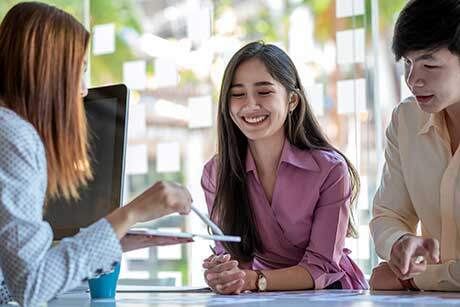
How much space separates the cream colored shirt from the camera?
1.81m

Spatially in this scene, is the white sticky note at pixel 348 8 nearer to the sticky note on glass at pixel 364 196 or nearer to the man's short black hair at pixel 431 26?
the sticky note on glass at pixel 364 196

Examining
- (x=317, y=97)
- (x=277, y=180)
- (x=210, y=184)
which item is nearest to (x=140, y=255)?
(x=317, y=97)

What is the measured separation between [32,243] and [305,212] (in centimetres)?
108

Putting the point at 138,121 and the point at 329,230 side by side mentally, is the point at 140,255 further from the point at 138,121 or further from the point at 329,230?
the point at 329,230

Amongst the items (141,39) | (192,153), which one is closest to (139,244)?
(192,153)

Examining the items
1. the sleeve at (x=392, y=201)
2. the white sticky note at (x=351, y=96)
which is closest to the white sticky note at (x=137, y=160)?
the white sticky note at (x=351, y=96)

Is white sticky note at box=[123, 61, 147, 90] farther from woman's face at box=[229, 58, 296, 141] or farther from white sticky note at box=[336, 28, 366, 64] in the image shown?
woman's face at box=[229, 58, 296, 141]

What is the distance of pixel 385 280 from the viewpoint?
6.20 feet

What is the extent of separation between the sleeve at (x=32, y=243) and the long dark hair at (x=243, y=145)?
0.94 metres

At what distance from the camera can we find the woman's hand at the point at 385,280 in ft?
6.17

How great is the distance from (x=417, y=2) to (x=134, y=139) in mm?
2343

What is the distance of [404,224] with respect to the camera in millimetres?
→ 1925

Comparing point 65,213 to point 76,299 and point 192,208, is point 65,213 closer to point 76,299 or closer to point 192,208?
point 76,299

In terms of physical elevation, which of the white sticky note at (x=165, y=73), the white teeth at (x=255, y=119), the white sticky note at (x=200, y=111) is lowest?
the white teeth at (x=255, y=119)
